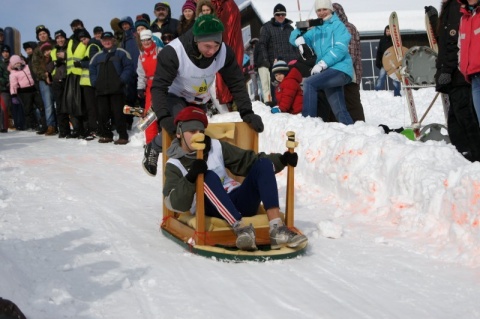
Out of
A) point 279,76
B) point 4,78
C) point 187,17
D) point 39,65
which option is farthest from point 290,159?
point 4,78

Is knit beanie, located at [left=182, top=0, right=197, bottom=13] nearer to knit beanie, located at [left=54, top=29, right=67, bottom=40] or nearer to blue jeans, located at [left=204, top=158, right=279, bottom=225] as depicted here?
knit beanie, located at [left=54, top=29, right=67, bottom=40]

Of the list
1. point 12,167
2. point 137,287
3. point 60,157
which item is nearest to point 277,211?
point 137,287

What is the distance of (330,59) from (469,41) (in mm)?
2324

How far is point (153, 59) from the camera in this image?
384 inches

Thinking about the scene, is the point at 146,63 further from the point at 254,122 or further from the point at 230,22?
the point at 254,122

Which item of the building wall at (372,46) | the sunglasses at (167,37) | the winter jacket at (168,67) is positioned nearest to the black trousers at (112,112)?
the sunglasses at (167,37)

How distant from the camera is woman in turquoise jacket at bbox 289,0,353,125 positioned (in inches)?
289

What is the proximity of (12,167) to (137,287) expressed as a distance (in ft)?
16.8

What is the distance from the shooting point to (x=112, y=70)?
413 inches

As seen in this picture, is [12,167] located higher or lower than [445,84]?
lower

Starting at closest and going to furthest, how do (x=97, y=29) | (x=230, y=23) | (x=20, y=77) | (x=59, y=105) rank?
1. (x=230, y=23)
2. (x=59, y=105)
3. (x=97, y=29)
4. (x=20, y=77)

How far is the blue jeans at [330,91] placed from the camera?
7.39m

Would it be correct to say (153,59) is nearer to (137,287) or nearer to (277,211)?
(277,211)

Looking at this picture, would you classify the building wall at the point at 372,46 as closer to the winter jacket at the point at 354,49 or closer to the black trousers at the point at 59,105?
the black trousers at the point at 59,105
